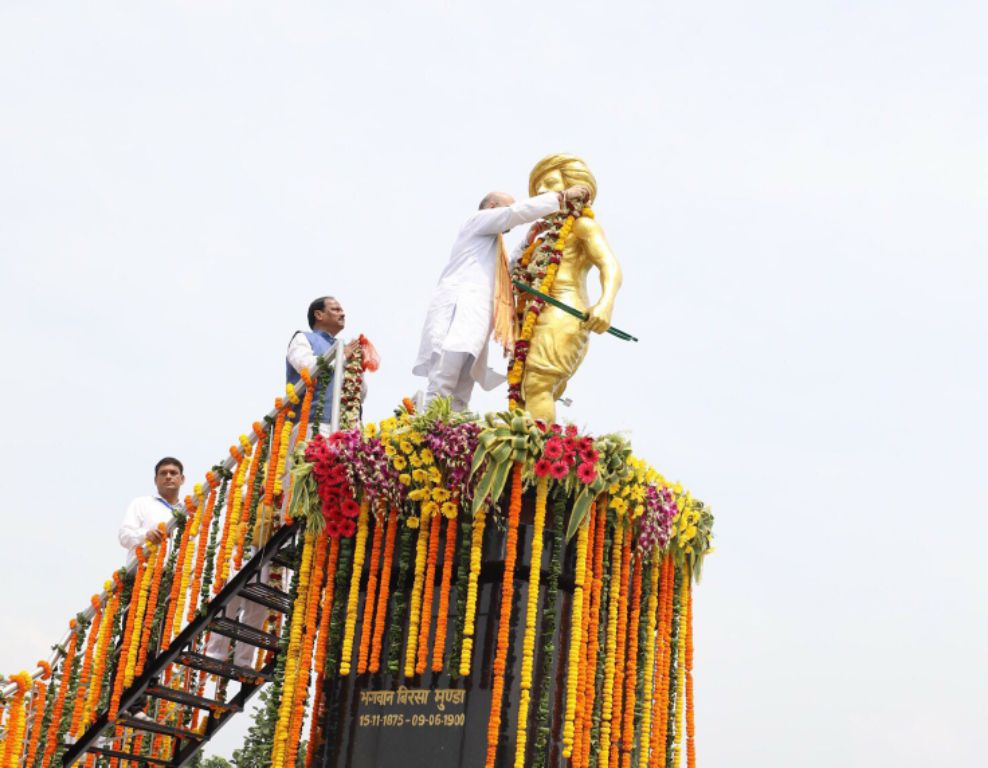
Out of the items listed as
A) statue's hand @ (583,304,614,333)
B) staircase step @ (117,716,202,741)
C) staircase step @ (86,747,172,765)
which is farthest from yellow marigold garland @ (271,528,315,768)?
statue's hand @ (583,304,614,333)

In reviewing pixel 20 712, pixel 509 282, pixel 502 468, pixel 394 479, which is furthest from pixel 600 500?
pixel 20 712

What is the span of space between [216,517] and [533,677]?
2721mm

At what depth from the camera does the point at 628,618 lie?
355 inches

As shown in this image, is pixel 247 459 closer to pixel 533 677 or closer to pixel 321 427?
pixel 321 427

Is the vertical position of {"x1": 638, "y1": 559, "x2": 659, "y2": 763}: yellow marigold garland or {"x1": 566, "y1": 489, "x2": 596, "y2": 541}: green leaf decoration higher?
{"x1": 566, "y1": 489, "x2": 596, "y2": 541}: green leaf decoration

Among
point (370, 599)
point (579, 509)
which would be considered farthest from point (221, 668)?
point (579, 509)

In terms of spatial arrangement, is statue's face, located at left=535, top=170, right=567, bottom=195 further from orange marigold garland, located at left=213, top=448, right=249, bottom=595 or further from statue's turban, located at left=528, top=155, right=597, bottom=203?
orange marigold garland, located at left=213, top=448, right=249, bottom=595

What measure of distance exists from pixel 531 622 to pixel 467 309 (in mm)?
2527

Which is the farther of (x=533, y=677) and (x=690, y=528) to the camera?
(x=690, y=528)

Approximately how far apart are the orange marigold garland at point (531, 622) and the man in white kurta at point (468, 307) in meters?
1.48

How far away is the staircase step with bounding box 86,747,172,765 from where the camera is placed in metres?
10.0

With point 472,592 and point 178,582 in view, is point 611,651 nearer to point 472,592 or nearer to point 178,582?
point 472,592

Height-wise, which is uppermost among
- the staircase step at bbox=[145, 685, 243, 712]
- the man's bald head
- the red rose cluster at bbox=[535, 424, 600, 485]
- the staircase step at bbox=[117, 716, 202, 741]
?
the man's bald head

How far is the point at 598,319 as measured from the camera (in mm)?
9531
